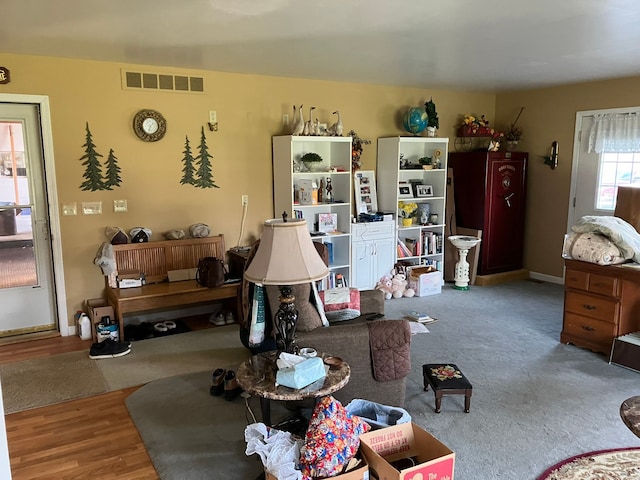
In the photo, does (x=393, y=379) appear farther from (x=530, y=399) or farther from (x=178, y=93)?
(x=178, y=93)

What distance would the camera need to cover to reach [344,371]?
2484mm

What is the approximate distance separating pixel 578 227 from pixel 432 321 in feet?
5.12

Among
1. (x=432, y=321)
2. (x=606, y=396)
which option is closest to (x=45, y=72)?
(x=432, y=321)

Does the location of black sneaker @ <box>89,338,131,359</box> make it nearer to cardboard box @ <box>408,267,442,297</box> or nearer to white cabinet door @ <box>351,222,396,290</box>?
white cabinet door @ <box>351,222,396,290</box>

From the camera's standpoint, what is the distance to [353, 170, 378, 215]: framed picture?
5.90m

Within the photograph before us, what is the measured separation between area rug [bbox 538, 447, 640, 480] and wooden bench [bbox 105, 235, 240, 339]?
9.82 ft

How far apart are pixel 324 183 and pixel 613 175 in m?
3.30

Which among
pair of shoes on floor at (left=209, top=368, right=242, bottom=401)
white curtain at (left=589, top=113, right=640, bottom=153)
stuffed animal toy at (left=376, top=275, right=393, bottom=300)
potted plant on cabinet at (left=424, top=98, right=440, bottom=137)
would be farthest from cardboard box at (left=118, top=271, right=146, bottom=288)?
white curtain at (left=589, top=113, right=640, bottom=153)

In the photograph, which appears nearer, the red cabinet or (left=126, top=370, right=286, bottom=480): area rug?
(left=126, top=370, right=286, bottom=480): area rug

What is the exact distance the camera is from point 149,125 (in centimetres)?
468

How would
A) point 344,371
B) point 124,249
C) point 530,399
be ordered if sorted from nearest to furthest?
1. point 344,371
2. point 530,399
3. point 124,249

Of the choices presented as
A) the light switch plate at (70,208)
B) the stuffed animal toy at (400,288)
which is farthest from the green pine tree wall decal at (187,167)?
the stuffed animal toy at (400,288)

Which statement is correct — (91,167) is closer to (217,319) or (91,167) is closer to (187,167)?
(187,167)

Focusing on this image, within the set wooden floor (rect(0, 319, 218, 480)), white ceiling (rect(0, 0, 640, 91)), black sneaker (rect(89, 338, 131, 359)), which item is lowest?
wooden floor (rect(0, 319, 218, 480))
